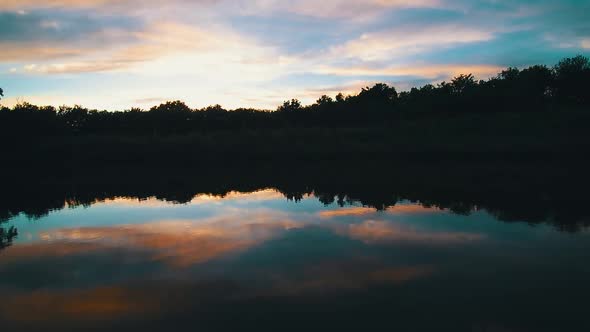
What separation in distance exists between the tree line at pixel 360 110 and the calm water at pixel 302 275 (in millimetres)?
36681

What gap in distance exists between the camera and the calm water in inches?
210

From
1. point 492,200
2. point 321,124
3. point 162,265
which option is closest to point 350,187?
point 492,200

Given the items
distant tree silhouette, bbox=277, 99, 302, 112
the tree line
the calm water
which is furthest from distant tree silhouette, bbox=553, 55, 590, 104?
the calm water

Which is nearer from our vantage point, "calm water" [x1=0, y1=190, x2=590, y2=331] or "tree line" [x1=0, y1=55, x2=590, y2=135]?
"calm water" [x1=0, y1=190, x2=590, y2=331]

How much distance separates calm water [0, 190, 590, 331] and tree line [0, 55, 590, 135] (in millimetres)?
36681

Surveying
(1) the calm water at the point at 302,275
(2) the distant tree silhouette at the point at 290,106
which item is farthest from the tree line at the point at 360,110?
(1) the calm water at the point at 302,275

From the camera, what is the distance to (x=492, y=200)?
13453mm

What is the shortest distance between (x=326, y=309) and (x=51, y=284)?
492 centimetres

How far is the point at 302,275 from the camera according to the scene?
6914 mm

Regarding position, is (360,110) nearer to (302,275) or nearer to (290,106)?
(290,106)

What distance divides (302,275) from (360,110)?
1745 inches

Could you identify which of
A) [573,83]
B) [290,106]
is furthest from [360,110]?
[573,83]

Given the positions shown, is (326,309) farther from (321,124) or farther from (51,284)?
(321,124)

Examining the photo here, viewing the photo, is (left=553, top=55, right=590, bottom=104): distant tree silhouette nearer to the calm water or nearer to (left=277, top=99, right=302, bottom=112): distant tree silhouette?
(left=277, top=99, right=302, bottom=112): distant tree silhouette
